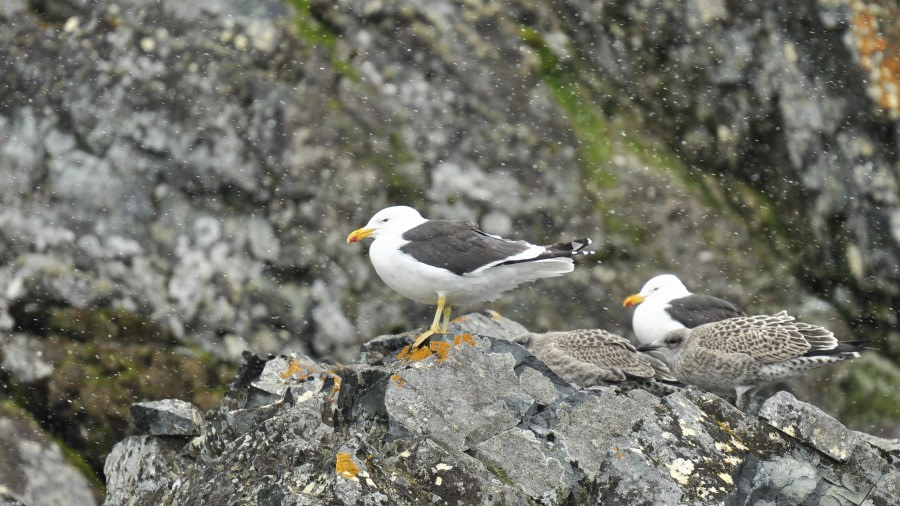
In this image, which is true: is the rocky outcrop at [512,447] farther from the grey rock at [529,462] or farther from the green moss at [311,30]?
the green moss at [311,30]

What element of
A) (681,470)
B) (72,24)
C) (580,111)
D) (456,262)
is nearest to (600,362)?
(456,262)

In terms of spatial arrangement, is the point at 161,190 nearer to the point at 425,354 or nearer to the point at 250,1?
the point at 250,1

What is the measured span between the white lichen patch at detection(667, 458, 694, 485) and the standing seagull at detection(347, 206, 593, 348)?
A: 2.80 m

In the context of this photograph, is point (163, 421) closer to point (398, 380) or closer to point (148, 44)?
point (398, 380)

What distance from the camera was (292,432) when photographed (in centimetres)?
778

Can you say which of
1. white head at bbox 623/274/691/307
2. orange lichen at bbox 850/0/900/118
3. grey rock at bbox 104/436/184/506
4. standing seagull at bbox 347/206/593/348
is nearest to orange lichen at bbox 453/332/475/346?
standing seagull at bbox 347/206/593/348

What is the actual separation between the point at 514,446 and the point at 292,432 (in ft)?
5.04

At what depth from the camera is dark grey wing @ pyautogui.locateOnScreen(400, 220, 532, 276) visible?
10.0 metres

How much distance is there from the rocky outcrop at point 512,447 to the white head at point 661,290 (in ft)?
15.5

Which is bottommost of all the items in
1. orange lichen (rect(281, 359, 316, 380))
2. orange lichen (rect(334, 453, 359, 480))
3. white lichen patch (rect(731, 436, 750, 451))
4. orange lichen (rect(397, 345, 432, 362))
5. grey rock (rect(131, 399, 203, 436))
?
grey rock (rect(131, 399, 203, 436))

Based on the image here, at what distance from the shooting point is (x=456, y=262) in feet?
32.8

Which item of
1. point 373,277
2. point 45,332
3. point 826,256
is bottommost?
point 45,332

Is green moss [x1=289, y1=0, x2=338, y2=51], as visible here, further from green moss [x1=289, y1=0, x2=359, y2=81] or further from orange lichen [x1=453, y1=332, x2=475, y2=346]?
orange lichen [x1=453, y1=332, x2=475, y2=346]

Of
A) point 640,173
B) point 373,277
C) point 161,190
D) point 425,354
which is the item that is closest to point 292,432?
point 425,354
